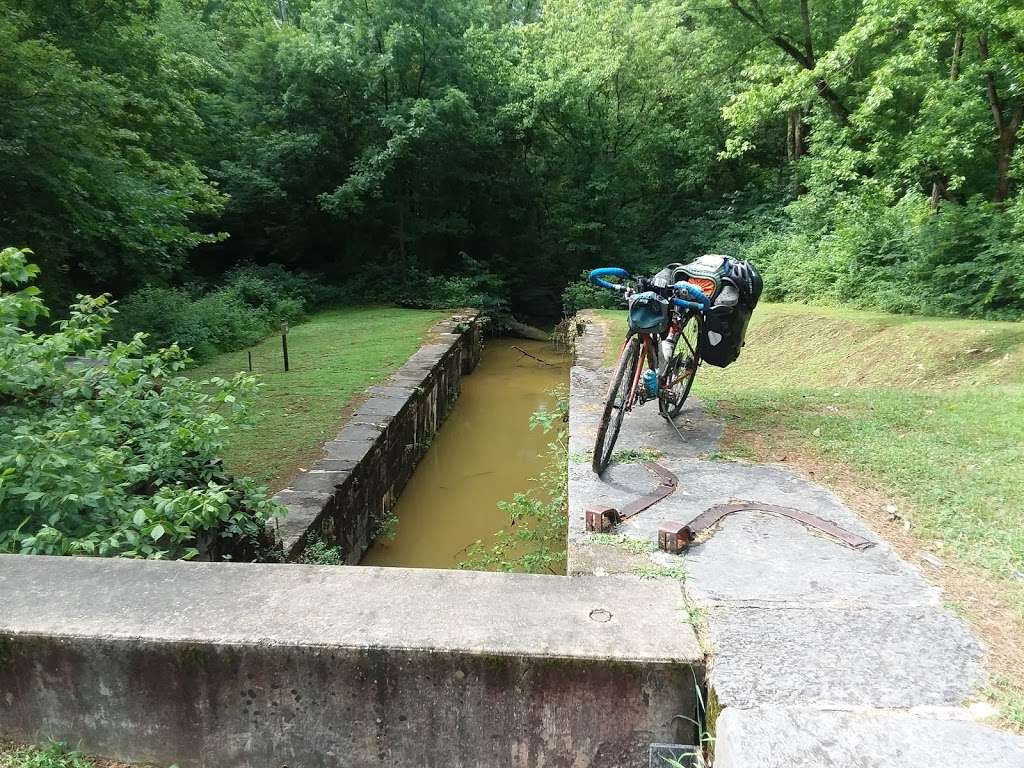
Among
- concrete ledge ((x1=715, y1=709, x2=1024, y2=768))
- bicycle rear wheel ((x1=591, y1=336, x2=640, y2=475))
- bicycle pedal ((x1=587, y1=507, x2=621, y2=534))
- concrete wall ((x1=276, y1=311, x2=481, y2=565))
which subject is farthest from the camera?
concrete wall ((x1=276, y1=311, x2=481, y2=565))

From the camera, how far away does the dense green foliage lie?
827cm

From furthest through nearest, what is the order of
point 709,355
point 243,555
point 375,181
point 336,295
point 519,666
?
point 336,295
point 375,181
point 709,355
point 243,555
point 519,666

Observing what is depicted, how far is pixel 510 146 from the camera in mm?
17750

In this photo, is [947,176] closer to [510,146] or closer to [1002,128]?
[1002,128]

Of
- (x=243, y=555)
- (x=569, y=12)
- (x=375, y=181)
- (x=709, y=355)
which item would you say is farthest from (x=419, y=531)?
(x=569, y=12)

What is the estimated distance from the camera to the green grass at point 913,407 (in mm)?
2873

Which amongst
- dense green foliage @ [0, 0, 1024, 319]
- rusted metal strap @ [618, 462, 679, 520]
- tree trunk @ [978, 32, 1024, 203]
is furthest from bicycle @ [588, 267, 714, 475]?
tree trunk @ [978, 32, 1024, 203]

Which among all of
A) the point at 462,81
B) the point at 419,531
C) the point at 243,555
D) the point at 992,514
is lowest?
the point at 419,531

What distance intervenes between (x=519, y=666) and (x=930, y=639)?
4.11ft

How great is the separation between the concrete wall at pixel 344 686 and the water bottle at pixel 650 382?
1907 mm

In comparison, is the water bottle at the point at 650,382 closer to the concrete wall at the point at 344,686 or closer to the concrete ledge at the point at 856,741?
the concrete wall at the point at 344,686

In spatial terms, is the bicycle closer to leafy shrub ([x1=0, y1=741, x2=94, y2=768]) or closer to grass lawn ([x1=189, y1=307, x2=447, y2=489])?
grass lawn ([x1=189, y1=307, x2=447, y2=489])

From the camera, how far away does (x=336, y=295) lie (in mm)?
16797

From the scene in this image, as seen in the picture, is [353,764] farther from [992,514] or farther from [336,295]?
[336,295]
